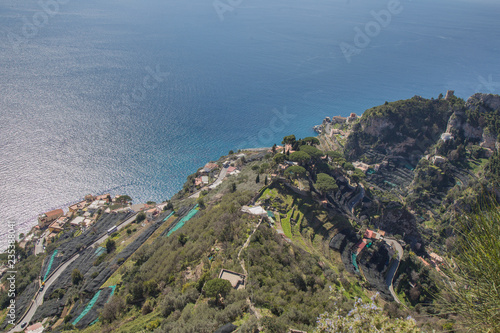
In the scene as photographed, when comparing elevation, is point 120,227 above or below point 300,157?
below

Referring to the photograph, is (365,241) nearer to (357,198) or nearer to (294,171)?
(294,171)

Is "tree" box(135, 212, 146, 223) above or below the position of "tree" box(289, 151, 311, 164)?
below

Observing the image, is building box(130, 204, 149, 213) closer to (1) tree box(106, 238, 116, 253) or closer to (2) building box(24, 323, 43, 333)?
(1) tree box(106, 238, 116, 253)

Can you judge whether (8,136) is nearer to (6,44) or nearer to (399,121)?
(6,44)

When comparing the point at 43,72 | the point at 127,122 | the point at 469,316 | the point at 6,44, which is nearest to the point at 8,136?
the point at 127,122

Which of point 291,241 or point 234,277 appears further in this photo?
point 291,241

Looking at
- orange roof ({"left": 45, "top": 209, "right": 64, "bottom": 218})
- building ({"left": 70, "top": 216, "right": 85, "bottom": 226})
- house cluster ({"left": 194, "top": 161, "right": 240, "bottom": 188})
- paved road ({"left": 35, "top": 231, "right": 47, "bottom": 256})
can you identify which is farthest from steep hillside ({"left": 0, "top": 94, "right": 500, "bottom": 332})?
orange roof ({"left": 45, "top": 209, "right": 64, "bottom": 218})

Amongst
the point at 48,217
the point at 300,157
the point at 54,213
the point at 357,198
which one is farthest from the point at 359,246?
the point at 48,217
